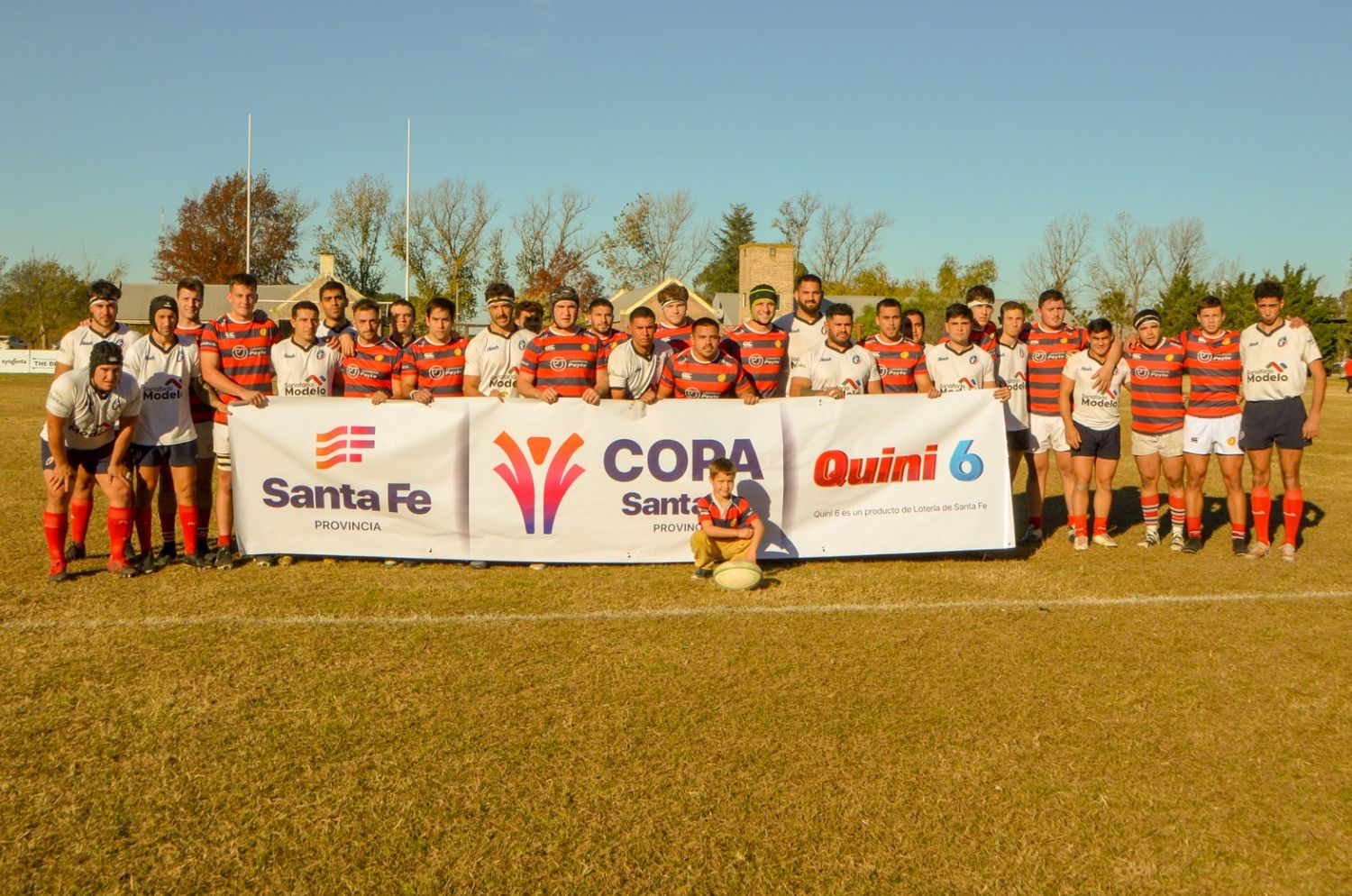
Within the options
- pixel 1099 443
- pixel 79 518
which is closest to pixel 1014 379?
pixel 1099 443

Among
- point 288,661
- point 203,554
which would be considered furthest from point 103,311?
point 288,661

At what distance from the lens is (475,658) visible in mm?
5305

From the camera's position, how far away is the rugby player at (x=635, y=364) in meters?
7.92

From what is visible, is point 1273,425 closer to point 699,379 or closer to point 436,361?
point 699,379

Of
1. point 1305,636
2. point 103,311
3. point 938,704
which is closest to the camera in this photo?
point 938,704

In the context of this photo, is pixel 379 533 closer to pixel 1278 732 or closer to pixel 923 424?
pixel 923 424

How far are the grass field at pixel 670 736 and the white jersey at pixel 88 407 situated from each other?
1.06 meters

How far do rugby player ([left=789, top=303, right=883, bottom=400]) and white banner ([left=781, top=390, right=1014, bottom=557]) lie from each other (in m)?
0.40

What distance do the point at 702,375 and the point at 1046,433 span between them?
3272 millimetres

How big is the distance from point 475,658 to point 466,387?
3.26m

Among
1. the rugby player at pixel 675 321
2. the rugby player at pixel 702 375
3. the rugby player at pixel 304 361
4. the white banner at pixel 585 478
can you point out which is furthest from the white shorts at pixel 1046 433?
the rugby player at pixel 304 361

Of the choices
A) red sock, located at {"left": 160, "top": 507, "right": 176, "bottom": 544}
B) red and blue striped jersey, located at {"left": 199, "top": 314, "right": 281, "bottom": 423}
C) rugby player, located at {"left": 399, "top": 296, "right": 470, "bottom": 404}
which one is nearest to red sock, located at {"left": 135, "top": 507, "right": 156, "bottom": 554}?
red sock, located at {"left": 160, "top": 507, "right": 176, "bottom": 544}

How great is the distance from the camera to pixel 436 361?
8.02 metres

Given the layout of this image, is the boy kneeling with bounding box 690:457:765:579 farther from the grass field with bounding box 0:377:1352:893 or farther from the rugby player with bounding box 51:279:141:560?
the rugby player with bounding box 51:279:141:560
